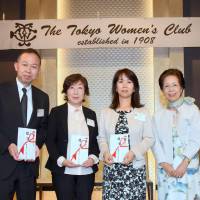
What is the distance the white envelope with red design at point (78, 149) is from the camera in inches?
116

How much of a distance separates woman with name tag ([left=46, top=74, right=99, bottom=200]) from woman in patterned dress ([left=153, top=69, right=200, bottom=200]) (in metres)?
0.55

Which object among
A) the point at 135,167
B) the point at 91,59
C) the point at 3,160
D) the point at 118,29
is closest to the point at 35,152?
the point at 3,160

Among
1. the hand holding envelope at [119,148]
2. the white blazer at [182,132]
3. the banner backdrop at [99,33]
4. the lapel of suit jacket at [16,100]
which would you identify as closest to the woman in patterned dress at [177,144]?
the white blazer at [182,132]

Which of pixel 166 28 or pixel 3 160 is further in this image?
pixel 166 28

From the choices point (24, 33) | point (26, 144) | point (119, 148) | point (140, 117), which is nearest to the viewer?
point (26, 144)

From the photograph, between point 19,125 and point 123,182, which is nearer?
point 19,125

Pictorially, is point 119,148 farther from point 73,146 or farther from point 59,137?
point 59,137

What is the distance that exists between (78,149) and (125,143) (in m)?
0.37

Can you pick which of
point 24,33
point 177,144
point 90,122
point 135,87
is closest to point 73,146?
point 90,122

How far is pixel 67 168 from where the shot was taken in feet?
9.75

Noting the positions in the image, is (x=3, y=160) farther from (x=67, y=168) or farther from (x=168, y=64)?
(x=168, y=64)

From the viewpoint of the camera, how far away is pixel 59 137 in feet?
10.0

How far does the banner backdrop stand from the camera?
4949 millimetres

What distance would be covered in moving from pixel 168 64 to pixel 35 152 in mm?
3163
